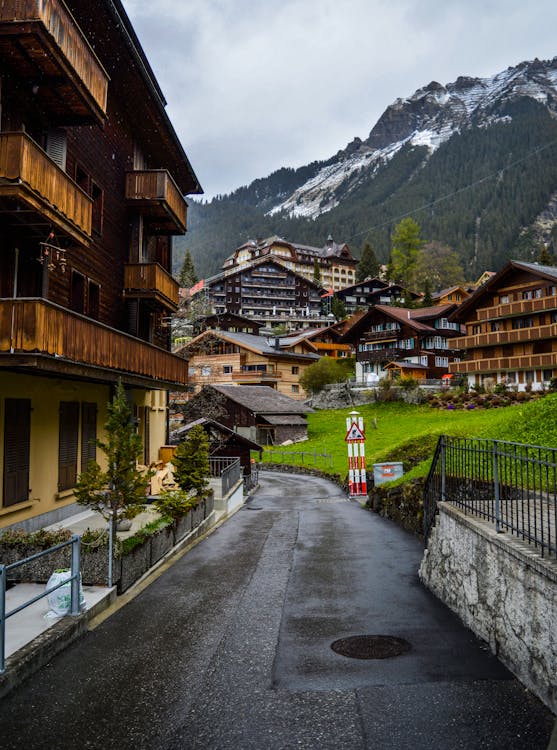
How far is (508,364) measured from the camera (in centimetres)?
5006

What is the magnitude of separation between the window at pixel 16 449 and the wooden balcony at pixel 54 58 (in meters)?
7.52

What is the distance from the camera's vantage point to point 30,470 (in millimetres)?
13734

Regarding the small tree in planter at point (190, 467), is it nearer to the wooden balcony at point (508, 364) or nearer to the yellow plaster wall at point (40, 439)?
the yellow plaster wall at point (40, 439)

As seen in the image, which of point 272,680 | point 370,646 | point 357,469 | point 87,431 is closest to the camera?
point 272,680

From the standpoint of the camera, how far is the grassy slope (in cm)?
1672

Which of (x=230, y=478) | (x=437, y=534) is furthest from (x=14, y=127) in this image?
(x=230, y=478)

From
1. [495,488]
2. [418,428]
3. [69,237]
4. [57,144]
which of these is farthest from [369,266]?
[495,488]

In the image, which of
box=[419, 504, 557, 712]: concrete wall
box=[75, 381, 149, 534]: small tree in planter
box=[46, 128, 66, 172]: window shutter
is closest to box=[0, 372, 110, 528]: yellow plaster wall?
box=[75, 381, 149, 534]: small tree in planter

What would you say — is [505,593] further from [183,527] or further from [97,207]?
[97,207]

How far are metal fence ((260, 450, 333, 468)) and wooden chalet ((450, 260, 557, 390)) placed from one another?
766 inches

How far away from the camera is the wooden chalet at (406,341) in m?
68.8

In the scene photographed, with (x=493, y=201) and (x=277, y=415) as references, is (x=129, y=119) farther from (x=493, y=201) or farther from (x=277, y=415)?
(x=493, y=201)

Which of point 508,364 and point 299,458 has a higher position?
point 508,364

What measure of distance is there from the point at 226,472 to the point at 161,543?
1055 centimetres
